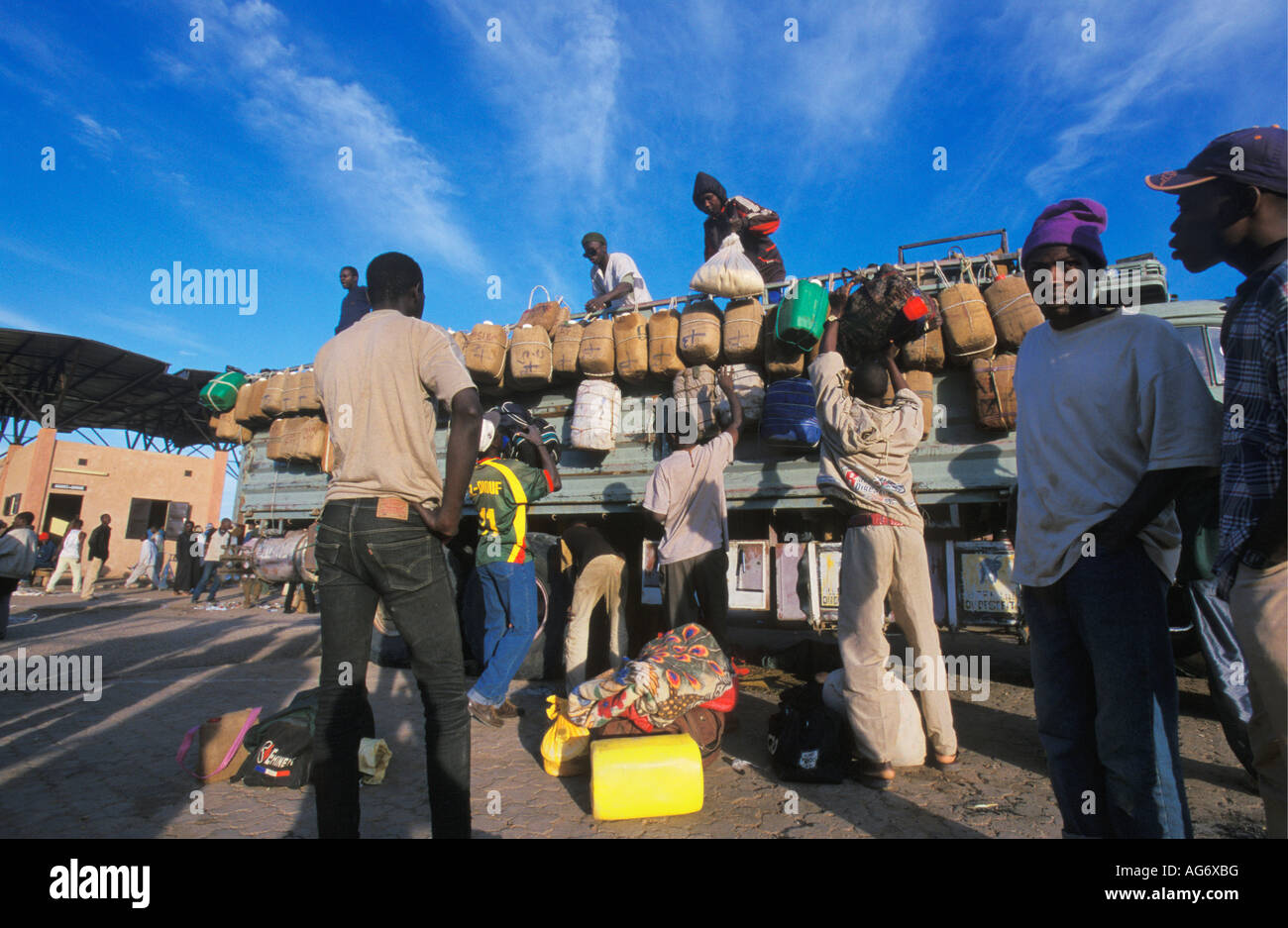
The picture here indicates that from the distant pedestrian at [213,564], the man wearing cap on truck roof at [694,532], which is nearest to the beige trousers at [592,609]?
the man wearing cap on truck roof at [694,532]

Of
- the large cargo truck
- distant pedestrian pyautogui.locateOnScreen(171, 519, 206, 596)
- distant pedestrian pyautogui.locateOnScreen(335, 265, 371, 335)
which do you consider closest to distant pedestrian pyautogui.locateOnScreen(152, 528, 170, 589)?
distant pedestrian pyautogui.locateOnScreen(171, 519, 206, 596)

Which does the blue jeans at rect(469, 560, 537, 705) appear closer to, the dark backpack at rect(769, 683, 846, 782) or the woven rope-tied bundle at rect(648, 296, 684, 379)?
the dark backpack at rect(769, 683, 846, 782)

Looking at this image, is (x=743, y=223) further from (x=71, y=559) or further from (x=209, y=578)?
(x=71, y=559)

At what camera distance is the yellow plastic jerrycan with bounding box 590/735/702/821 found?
97.1 inches

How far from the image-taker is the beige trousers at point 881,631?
2889 millimetres

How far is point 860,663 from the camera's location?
292 centimetres

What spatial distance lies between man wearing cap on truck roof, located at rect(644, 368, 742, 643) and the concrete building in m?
23.2

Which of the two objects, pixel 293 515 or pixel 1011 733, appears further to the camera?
pixel 293 515

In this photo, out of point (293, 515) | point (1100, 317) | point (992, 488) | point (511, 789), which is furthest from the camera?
point (293, 515)

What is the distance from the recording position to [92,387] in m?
20.5

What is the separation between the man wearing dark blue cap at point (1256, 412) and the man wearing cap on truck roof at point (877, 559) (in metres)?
1.51
